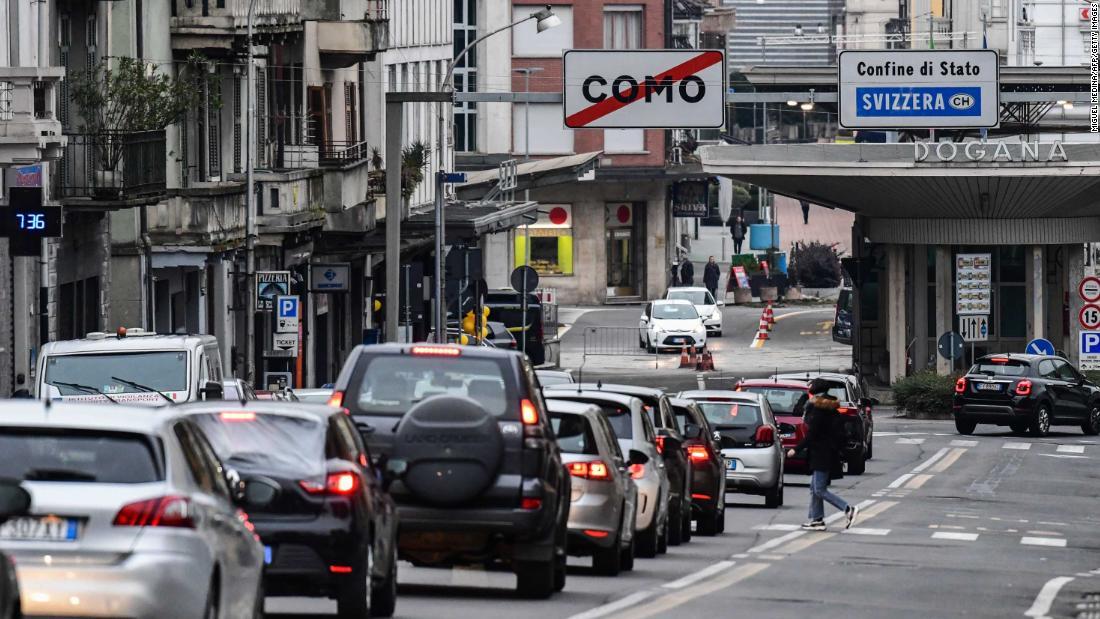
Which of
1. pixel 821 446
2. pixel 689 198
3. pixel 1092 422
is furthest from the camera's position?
pixel 689 198

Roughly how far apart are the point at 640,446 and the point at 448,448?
5.01m

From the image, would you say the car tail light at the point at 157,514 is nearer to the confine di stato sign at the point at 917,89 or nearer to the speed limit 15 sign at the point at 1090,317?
the confine di stato sign at the point at 917,89

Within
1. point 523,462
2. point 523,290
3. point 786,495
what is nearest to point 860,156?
point 523,290

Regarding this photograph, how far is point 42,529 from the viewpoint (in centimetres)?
1029

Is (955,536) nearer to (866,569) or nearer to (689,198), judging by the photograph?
(866,569)

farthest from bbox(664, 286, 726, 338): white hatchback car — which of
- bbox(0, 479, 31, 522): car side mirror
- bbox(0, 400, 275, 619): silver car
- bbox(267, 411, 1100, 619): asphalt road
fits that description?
bbox(0, 479, 31, 522): car side mirror

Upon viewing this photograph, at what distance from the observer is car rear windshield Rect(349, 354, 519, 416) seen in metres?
16.3

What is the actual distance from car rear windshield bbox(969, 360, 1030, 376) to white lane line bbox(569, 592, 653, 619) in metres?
32.0

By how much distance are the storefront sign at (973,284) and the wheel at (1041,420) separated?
11111mm

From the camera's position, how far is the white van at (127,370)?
2489cm

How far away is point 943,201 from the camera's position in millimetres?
63562

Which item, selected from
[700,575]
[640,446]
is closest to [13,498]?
[700,575]

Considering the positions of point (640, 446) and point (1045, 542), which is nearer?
point (640, 446)

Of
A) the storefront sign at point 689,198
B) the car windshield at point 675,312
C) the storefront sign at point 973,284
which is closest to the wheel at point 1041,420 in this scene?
the storefront sign at point 973,284
